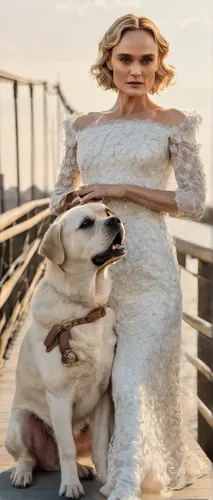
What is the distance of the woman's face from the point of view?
3.38 meters

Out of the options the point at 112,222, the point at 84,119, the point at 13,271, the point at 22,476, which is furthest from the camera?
the point at 13,271

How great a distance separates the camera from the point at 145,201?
345 cm

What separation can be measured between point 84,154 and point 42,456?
1.22 metres

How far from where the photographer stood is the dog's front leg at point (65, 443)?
3.36 metres

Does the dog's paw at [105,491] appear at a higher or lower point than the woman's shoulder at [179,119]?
lower

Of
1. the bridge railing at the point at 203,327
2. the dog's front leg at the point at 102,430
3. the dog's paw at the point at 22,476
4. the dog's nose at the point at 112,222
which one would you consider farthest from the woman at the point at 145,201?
the bridge railing at the point at 203,327

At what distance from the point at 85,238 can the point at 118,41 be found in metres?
0.76

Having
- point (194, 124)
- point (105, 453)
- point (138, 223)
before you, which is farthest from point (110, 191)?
point (105, 453)

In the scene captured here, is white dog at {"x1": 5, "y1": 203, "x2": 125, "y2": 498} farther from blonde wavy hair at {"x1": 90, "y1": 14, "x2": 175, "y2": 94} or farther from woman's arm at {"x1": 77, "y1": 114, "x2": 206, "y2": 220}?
blonde wavy hair at {"x1": 90, "y1": 14, "x2": 175, "y2": 94}

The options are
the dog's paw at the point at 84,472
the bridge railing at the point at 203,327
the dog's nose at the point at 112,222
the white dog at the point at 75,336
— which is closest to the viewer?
the dog's nose at the point at 112,222

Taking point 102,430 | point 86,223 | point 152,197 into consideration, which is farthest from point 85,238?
point 102,430

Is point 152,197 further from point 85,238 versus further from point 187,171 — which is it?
point 85,238

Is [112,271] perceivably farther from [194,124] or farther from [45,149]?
[45,149]

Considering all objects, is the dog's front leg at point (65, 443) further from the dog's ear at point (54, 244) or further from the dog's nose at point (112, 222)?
the dog's nose at point (112, 222)
